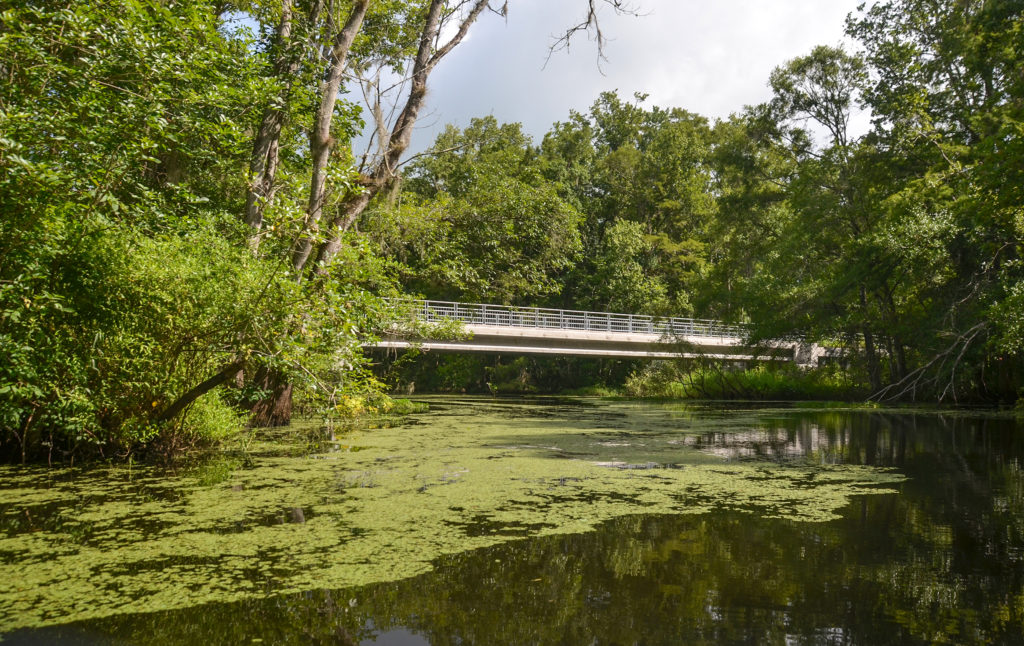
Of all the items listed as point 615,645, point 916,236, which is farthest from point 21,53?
point 916,236

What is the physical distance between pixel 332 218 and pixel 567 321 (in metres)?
18.2

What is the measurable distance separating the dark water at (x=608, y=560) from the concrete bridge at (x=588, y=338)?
14918mm

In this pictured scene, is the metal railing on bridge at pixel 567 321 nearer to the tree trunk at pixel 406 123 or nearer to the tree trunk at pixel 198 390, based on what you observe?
the tree trunk at pixel 406 123

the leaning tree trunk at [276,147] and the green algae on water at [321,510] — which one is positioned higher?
the leaning tree trunk at [276,147]

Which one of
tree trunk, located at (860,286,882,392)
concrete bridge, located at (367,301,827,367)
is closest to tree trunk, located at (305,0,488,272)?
concrete bridge, located at (367,301,827,367)

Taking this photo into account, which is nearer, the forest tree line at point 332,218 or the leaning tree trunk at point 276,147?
the forest tree line at point 332,218

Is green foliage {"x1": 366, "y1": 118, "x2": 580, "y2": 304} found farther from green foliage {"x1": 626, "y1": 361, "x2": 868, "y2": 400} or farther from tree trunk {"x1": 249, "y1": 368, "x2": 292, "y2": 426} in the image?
green foliage {"x1": 626, "y1": 361, "x2": 868, "y2": 400}

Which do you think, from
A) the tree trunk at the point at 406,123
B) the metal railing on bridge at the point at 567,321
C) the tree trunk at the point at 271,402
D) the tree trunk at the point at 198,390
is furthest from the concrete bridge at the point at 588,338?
the tree trunk at the point at 198,390

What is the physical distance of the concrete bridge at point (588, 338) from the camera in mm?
21297

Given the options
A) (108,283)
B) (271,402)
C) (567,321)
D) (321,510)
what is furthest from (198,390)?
(567,321)

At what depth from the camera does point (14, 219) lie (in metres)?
4.00

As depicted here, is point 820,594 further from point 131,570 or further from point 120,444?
point 120,444

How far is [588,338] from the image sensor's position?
2488 cm

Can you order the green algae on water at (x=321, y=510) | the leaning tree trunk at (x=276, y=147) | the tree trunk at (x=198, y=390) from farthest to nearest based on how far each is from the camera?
the leaning tree trunk at (x=276, y=147) < the tree trunk at (x=198, y=390) < the green algae on water at (x=321, y=510)
